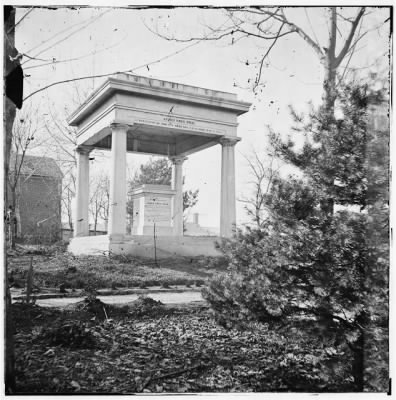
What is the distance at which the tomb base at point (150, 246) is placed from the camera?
831 centimetres

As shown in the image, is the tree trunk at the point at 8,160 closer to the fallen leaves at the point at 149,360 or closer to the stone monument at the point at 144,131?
the fallen leaves at the point at 149,360

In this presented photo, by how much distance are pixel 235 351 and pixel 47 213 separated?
4208 mm

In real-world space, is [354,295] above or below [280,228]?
below

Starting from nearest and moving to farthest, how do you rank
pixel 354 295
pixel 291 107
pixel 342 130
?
pixel 354 295
pixel 342 130
pixel 291 107

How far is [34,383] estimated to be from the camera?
246 cm

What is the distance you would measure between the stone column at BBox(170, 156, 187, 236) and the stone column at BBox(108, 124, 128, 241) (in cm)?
260

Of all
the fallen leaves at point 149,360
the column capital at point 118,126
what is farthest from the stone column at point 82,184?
the fallen leaves at point 149,360

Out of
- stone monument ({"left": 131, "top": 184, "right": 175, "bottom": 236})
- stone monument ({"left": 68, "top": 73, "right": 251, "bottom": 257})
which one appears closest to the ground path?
stone monument ({"left": 68, "top": 73, "right": 251, "bottom": 257})

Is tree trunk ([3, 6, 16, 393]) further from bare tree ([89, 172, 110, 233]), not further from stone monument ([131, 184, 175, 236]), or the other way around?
bare tree ([89, 172, 110, 233])

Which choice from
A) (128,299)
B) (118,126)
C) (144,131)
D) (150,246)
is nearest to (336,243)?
(128,299)

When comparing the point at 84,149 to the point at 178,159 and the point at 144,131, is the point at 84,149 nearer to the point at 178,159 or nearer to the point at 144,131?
the point at 144,131

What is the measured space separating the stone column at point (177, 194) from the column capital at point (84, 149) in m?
2.92

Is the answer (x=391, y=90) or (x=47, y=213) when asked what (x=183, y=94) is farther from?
(x=391, y=90)
